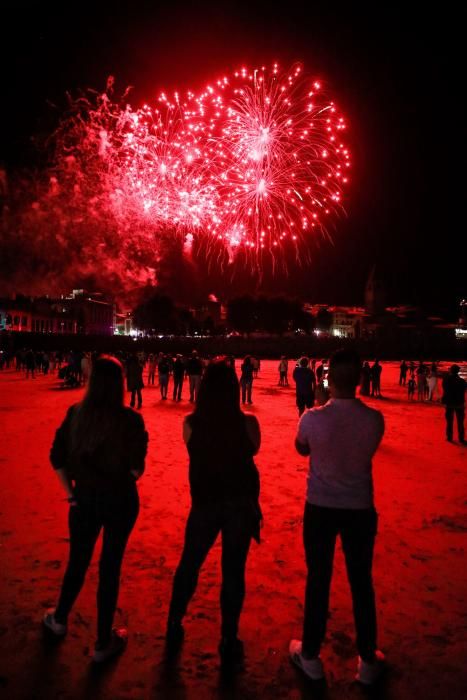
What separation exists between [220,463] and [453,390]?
858 cm

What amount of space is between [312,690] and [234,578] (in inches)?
30.3

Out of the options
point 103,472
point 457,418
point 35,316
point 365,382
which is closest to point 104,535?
point 103,472

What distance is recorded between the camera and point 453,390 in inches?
394

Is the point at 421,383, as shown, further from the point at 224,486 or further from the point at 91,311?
the point at 91,311

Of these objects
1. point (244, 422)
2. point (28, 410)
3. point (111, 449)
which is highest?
point (244, 422)

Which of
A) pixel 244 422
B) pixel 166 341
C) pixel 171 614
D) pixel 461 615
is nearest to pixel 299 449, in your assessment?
pixel 244 422

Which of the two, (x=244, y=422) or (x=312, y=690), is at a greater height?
(x=244, y=422)

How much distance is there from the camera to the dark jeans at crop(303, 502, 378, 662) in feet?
9.01

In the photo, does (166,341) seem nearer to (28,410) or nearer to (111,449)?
(28,410)

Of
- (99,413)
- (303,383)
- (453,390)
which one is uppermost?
(99,413)

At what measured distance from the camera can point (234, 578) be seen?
2.91 meters

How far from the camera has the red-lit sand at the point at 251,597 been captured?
9.34 feet

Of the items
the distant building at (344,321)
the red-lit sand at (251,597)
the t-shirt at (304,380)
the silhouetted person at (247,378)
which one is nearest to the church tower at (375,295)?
the distant building at (344,321)

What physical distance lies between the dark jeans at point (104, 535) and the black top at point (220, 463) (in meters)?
0.45
